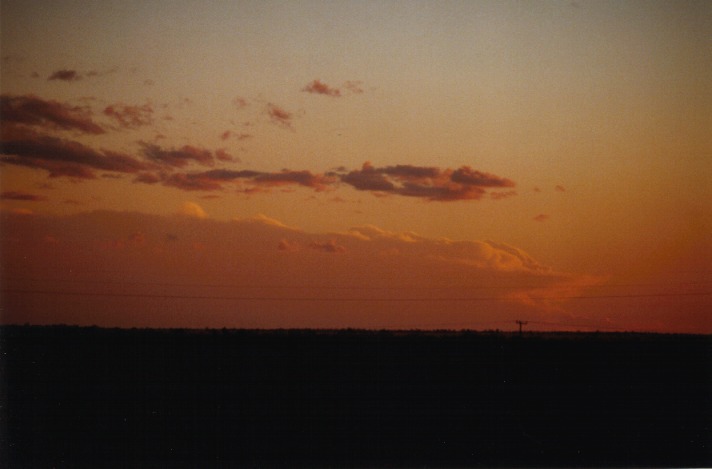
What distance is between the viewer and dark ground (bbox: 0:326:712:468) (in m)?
17.2

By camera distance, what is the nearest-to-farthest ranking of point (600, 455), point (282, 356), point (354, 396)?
point (600, 455)
point (354, 396)
point (282, 356)

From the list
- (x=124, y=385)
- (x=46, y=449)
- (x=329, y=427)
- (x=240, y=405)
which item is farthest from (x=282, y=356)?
(x=46, y=449)

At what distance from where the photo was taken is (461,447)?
1812cm

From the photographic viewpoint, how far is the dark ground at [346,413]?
17.2 meters

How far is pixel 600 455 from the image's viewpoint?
17.3m

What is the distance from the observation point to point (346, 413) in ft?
75.6

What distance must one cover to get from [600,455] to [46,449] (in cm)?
1311

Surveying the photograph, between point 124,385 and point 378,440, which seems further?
point 124,385

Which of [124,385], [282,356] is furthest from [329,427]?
[282,356]

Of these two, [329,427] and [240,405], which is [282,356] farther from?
[329,427]

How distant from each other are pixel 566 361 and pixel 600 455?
2744cm

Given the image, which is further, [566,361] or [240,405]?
[566,361]

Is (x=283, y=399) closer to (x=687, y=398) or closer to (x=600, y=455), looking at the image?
(x=600, y=455)

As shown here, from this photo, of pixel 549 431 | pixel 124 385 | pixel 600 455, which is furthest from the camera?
pixel 124 385
